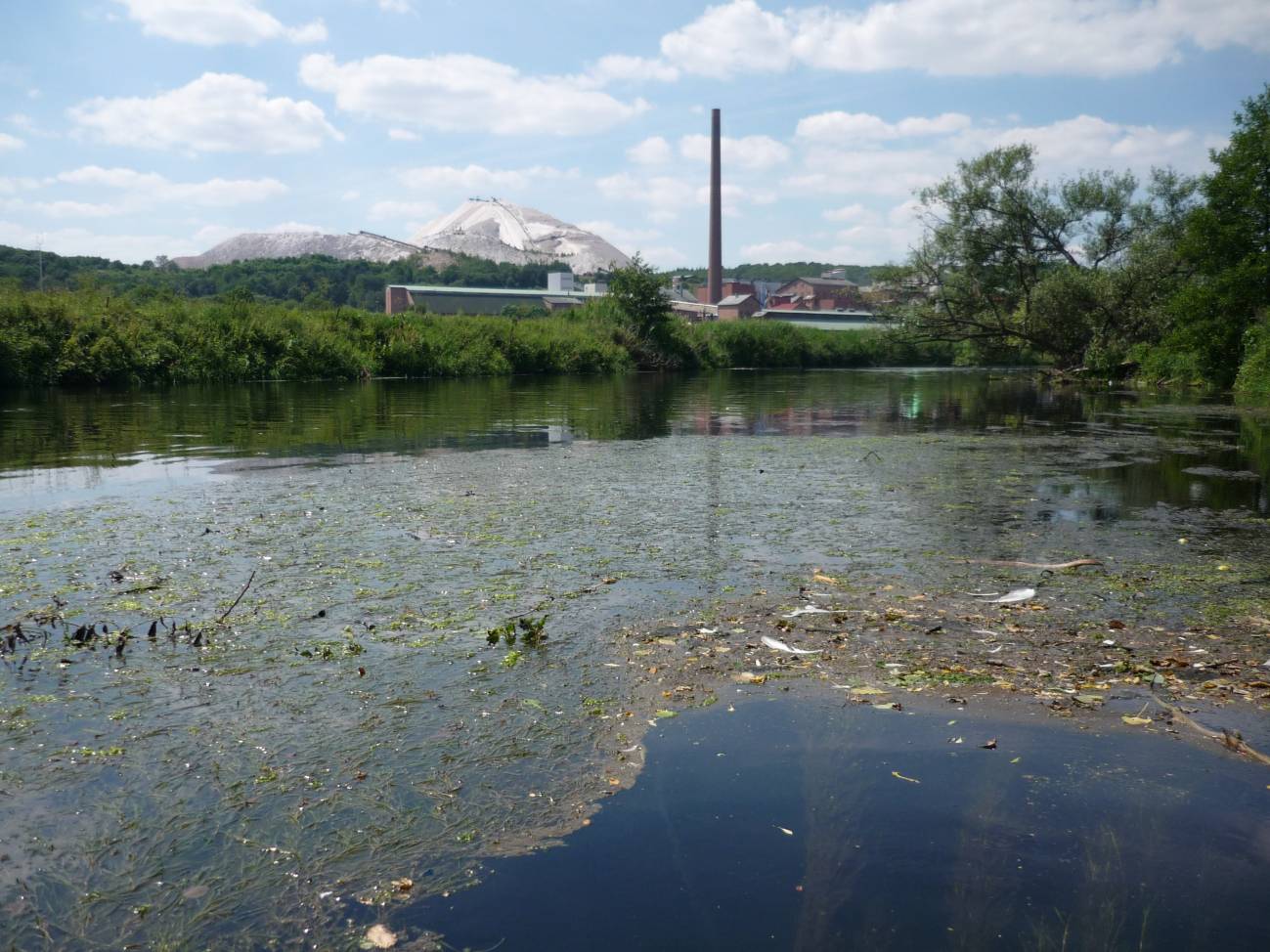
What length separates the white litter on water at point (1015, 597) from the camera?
23.1ft

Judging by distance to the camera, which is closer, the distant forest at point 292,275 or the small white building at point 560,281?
the distant forest at point 292,275

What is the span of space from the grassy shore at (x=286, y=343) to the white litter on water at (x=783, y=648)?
36091 mm

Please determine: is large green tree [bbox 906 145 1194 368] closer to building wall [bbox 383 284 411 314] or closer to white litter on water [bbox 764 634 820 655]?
white litter on water [bbox 764 634 820 655]

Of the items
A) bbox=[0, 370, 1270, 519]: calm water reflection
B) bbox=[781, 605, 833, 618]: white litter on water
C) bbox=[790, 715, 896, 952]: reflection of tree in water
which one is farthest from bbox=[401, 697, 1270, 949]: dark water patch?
bbox=[0, 370, 1270, 519]: calm water reflection

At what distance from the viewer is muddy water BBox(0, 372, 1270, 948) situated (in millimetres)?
3553

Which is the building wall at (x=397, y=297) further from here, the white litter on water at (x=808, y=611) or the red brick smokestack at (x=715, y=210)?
the white litter on water at (x=808, y=611)

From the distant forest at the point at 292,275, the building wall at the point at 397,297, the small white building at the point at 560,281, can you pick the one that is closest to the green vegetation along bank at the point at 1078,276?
the distant forest at the point at 292,275

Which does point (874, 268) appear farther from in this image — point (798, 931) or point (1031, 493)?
point (798, 931)

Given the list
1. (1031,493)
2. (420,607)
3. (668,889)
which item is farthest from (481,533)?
(1031,493)

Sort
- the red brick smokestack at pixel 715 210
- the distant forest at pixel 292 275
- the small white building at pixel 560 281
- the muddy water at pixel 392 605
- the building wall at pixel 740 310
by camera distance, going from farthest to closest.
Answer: the small white building at pixel 560 281, the building wall at pixel 740 310, the red brick smokestack at pixel 715 210, the distant forest at pixel 292 275, the muddy water at pixel 392 605

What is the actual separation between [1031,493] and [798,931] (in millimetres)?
10113

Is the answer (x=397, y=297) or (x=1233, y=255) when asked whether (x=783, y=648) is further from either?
(x=397, y=297)

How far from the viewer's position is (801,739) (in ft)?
15.2

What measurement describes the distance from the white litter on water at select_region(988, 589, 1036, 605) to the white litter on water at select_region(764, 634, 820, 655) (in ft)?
6.12
